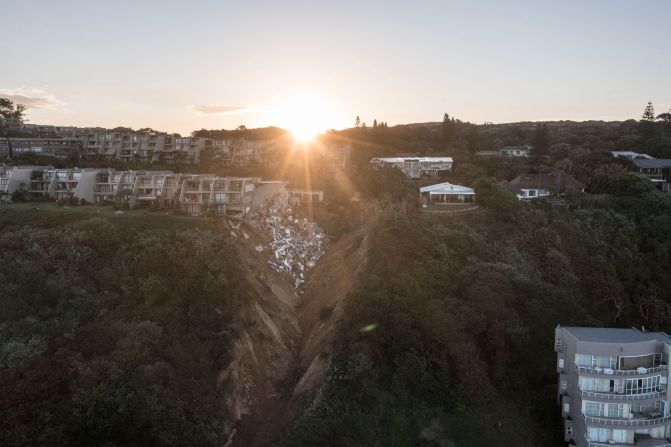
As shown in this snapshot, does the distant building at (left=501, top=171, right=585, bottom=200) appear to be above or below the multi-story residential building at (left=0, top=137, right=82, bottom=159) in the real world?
below

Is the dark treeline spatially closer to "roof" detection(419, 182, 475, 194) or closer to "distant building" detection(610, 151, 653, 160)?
"roof" detection(419, 182, 475, 194)

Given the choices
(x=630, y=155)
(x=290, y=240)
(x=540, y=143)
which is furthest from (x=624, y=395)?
(x=540, y=143)

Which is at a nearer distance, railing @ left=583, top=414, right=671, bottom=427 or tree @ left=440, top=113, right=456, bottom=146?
railing @ left=583, top=414, right=671, bottom=427

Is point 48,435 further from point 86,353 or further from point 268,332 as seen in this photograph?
point 268,332

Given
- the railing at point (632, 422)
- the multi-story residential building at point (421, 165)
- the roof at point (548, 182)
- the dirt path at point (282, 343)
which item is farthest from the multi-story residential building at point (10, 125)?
the railing at point (632, 422)

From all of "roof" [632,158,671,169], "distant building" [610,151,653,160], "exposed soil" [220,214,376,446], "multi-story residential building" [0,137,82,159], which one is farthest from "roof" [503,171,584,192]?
"multi-story residential building" [0,137,82,159]

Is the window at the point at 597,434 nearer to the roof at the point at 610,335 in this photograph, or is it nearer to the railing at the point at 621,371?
the railing at the point at 621,371

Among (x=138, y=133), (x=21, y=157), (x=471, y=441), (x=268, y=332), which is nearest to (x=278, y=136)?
(x=138, y=133)

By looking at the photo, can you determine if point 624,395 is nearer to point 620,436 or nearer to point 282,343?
point 620,436
